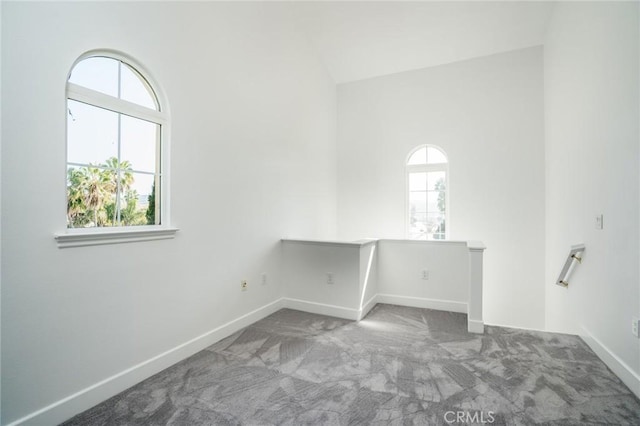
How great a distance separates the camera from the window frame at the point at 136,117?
1854 millimetres

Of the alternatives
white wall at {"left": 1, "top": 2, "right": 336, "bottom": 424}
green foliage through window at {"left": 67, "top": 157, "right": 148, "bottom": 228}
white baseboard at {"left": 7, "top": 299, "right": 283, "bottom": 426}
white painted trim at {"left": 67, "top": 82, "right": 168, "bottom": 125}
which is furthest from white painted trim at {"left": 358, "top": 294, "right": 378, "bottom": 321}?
white painted trim at {"left": 67, "top": 82, "right": 168, "bottom": 125}

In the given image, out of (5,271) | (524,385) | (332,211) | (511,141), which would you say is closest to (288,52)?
(332,211)

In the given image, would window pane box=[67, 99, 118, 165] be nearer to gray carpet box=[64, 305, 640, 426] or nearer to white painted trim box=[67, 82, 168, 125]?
white painted trim box=[67, 82, 168, 125]

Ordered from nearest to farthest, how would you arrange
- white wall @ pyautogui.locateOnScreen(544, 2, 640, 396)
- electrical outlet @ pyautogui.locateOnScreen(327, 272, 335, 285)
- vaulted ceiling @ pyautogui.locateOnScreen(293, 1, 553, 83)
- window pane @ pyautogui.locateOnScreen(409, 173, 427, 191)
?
white wall @ pyautogui.locateOnScreen(544, 2, 640, 396) → electrical outlet @ pyautogui.locateOnScreen(327, 272, 335, 285) → vaulted ceiling @ pyautogui.locateOnScreen(293, 1, 553, 83) → window pane @ pyautogui.locateOnScreen(409, 173, 427, 191)

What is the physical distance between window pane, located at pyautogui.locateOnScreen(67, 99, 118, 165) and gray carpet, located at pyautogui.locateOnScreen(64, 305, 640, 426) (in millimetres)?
1562

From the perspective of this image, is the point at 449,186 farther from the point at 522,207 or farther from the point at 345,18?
the point at 345,18

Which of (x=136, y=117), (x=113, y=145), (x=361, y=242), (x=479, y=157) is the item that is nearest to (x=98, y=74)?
(x=136, y=117)

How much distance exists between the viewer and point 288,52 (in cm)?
404

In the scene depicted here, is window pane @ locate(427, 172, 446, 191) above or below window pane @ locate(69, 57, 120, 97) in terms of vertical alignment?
below

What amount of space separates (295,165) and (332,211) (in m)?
1.37

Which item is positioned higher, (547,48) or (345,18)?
(345,18)

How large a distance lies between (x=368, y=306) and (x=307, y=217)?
151 centimetres

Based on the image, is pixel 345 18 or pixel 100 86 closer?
pixel 100 86

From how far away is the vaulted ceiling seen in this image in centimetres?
390
